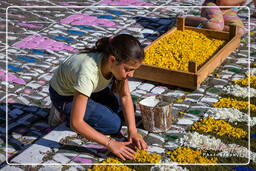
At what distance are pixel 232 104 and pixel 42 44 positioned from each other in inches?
128

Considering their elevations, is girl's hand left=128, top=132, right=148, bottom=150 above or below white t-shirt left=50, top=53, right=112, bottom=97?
below

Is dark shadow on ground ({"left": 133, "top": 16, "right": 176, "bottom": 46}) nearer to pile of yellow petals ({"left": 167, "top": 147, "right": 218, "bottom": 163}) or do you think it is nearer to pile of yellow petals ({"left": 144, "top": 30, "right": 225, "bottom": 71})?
pile of yellow petals ({"left": 144, "top": 30, "right": 225, "bottom": 71})

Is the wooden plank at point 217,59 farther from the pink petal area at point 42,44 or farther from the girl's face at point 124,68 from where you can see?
the pink petal area at point 42,44

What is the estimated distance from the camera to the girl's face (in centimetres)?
409

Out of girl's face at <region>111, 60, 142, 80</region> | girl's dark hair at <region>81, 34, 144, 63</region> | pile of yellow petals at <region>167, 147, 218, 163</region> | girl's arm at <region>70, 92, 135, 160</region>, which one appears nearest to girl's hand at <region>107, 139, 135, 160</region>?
girl's arm at <region>70, 92, 135, 160</region>

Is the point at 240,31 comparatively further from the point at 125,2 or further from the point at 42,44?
the point at 42,44

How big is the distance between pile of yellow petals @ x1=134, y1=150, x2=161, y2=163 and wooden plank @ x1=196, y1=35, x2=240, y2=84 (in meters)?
1.58

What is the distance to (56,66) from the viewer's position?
6.70 m

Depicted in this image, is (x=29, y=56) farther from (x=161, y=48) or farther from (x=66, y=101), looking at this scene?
(x=66, y=101)

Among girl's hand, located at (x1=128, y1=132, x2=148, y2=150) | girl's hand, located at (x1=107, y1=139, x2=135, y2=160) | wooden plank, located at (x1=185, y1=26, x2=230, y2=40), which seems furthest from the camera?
wooden plank, located at (x1=185, y1=26, x2=230, y2=40)

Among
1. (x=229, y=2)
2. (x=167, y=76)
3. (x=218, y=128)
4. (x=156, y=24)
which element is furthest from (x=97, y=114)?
(x=229, y=2)

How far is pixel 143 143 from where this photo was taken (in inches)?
179

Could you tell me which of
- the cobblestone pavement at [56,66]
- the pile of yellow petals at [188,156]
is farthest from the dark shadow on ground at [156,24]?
the pile of yellow petals at [188,156]

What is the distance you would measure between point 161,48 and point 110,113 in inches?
77.5
